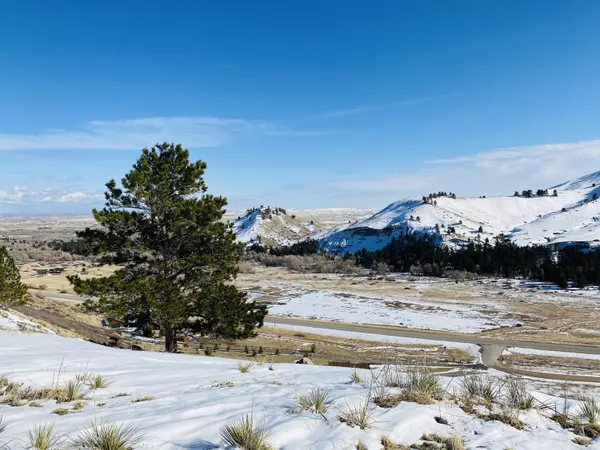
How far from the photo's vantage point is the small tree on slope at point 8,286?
2706 centimetres

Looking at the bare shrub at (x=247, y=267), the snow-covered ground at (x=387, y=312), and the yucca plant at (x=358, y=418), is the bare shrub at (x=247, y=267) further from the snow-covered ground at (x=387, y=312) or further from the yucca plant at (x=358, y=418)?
the yucca plant at (x=358, y=418)

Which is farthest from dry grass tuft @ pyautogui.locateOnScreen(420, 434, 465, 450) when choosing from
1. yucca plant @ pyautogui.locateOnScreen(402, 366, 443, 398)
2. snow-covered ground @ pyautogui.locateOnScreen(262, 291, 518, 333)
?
snow-covered ground @ pyautogui.locateOnScreen(262, 291, 518, 333)

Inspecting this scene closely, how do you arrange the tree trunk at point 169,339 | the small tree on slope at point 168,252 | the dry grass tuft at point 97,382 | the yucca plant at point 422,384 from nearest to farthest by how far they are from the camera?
1. the yucca plant at point 422,384
2. the dry grass tuft at point 97,382
3. the small tree on slope at point 168,252
4. the tree trunk at point 169,339

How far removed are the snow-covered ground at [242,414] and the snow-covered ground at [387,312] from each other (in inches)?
2036

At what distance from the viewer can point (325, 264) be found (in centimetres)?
13075

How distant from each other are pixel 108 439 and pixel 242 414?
1708 millimetres

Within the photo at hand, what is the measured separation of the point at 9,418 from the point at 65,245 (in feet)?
592

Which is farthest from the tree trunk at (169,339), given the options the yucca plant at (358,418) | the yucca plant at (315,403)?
the yucca plant at (358,418)

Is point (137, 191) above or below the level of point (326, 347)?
above

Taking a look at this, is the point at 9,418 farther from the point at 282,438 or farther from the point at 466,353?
the point at 466,353

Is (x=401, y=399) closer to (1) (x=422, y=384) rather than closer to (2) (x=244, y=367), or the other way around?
(1) (x=422, y=384)

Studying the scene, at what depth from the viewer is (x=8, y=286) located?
1102 inches

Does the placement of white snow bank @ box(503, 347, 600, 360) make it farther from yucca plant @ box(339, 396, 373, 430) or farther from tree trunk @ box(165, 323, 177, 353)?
yucca plant @ box(339, 396, 373, 430)

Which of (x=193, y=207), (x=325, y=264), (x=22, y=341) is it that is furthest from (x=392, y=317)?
(x=325, y=264)
